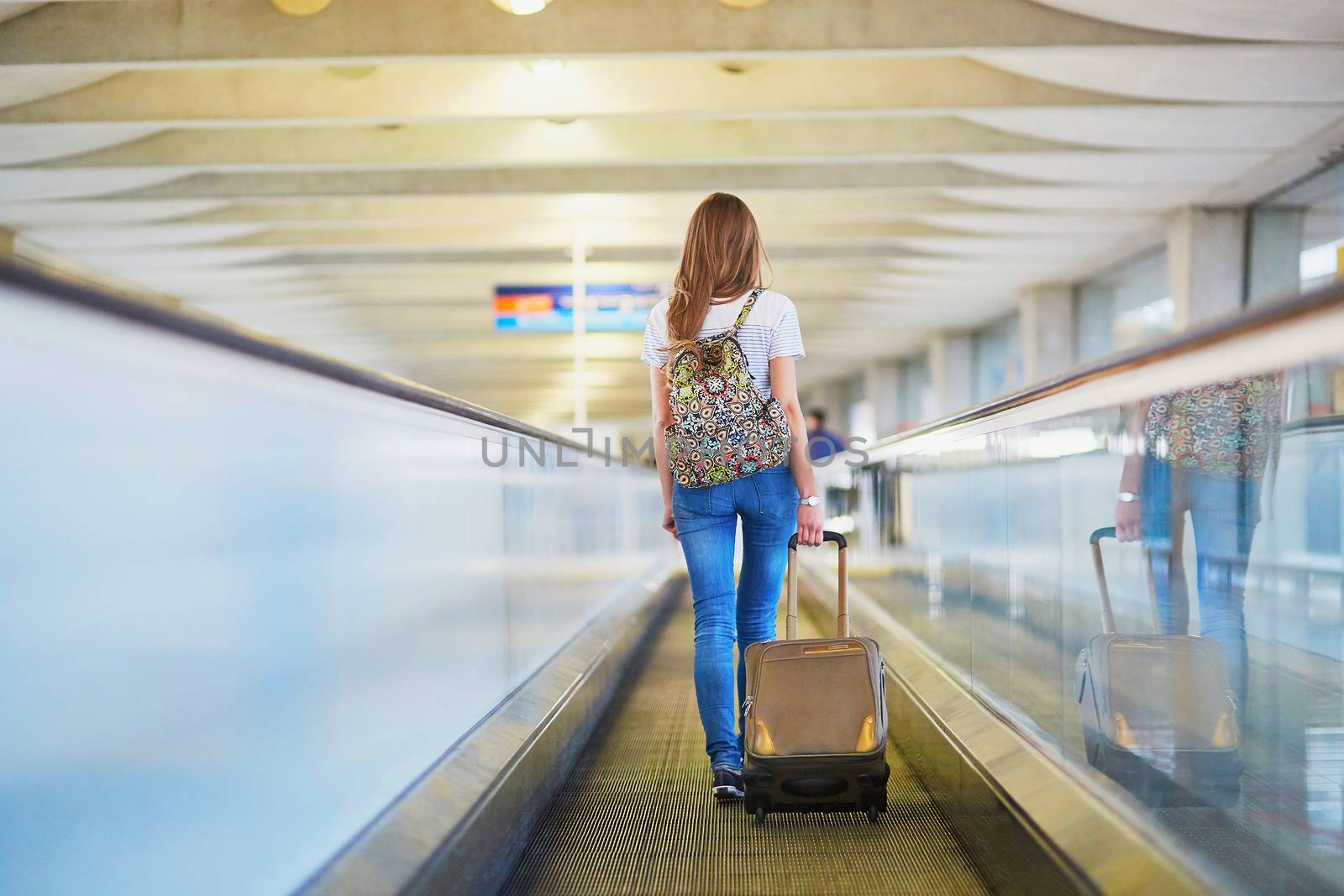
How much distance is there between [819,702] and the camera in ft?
11.3

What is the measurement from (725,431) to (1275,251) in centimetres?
1247

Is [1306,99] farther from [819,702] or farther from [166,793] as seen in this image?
[166,793]

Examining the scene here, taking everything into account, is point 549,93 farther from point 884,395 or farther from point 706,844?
point 884,395

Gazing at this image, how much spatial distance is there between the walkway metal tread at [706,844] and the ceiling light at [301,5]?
651 cm

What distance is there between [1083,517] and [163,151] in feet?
39.9

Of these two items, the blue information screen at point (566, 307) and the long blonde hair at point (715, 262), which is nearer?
the long blonde hair at point (715, 262)

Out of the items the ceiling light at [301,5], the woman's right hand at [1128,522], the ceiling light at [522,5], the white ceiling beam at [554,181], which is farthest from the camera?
the white ceiling beam at [554,181]

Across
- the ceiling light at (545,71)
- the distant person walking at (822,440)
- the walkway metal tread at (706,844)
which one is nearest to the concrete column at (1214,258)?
the distant person walking at (822,440)

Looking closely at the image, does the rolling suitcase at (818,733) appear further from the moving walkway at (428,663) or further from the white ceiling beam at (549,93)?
the white ceiling beam at (549,93)

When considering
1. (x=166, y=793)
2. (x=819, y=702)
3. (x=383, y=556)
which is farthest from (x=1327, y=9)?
(x=166, y=793)

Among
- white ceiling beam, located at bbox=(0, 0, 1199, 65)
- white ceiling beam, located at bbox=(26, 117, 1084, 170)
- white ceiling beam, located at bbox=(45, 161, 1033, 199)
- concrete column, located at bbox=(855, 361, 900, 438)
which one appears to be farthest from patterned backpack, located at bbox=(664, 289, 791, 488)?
concrete column, located at bbox=(855, 361, 900, 438)

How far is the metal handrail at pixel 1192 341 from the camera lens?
1754 mm

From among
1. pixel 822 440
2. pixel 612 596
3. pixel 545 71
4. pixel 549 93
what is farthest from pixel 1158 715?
pixel 822 440

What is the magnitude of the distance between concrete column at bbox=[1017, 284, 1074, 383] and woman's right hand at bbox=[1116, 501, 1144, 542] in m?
17.7
